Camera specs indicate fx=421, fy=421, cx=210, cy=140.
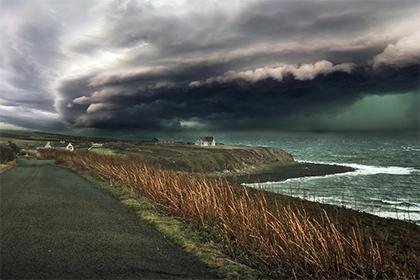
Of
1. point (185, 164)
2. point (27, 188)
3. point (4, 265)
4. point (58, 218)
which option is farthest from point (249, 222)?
point (185, 164)

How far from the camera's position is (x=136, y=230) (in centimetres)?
1195

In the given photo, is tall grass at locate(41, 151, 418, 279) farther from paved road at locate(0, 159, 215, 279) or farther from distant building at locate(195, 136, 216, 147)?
distant building at locate(195, 136, 216, 147)

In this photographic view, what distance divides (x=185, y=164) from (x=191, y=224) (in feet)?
187

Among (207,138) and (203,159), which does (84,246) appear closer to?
(203,159)

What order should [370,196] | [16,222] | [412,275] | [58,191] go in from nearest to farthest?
[412,275], [16,222], [58,191], [370,196]

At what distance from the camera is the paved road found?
788 cm

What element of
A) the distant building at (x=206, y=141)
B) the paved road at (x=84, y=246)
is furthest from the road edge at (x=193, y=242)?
the distant building at (x=206, y=141)

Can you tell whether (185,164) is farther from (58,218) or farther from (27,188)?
(58,218)

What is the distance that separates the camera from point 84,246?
390 inches

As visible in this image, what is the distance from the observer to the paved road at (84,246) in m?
7.88

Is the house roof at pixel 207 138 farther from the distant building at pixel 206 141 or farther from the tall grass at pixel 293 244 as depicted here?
the tall grass at pixel 293 244

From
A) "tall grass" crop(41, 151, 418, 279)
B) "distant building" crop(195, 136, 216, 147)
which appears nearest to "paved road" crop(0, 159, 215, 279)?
"tall grass" crop(41, 151, 418, 279)

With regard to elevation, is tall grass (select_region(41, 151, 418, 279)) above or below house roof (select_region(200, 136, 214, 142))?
below

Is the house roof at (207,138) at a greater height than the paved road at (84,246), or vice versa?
the house roof at (207,138)
